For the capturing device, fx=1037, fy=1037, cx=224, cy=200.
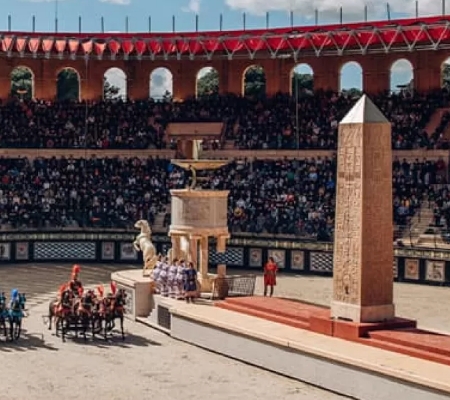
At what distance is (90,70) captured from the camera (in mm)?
53906

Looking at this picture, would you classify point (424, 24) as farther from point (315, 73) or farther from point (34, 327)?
point (34, 327)

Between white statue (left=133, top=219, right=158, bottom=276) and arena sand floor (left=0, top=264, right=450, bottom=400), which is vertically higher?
white statue (left=133, top=219, right=158, bottom=276)

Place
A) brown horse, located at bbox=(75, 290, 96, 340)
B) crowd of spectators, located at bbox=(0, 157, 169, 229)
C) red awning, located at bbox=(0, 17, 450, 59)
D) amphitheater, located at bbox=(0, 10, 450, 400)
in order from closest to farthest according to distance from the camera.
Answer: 1. brown horse, located at bbox=(75, 290, 96, 340)
2. amphitheater, located at bbox=(0, 10, 450, 400)
3. crowd of spectators, located at bbox=(0, 157, 169, 229)
4. red awning, located at bbox=(0, 17, 450, 59)

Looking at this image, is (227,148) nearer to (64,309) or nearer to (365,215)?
(64,309)

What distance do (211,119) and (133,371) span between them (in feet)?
98.6

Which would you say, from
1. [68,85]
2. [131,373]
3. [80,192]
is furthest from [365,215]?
[68,85]

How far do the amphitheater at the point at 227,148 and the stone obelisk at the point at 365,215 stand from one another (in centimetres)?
1086

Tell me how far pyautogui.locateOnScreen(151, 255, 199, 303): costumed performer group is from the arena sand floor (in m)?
1.21

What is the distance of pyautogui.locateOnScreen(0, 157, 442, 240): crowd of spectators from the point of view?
42.1 meters

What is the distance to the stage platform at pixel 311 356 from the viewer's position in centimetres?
Result: 1800

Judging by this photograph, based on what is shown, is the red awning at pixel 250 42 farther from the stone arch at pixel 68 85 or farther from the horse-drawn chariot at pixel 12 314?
the stone arch at pixel 68 85

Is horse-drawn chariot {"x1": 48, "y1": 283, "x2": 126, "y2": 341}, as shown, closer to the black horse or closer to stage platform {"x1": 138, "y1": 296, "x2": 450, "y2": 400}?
the black horse

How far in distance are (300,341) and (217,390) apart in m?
1.98

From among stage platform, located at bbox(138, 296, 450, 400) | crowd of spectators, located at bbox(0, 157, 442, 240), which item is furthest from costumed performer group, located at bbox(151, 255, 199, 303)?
crowd of spectators, located at bbox(0, 157, 442, 240)
